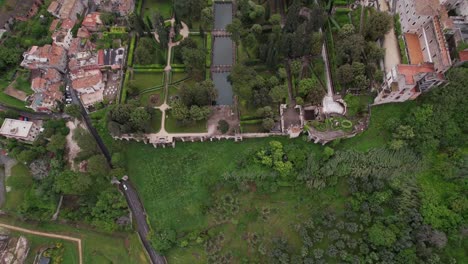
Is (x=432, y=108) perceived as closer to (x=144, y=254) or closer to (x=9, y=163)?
(x=144, y=254)

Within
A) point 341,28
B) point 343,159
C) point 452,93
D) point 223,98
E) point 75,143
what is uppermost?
point 341,28

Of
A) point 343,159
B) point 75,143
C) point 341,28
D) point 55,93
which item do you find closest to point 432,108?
point 343,159

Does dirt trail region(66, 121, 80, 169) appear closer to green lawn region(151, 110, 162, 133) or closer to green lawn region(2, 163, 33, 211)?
green lawn region(2, 163, 33, 211)

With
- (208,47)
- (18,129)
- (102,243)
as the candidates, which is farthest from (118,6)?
(102,243)

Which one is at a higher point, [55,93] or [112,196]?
[55,93]

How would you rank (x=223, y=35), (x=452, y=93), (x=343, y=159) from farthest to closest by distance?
(x=223, y=35) < (x=343, y=159) < (x=452, y=93)

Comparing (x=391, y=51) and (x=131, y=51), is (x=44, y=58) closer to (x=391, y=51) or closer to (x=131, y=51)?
(x=131, y=51)

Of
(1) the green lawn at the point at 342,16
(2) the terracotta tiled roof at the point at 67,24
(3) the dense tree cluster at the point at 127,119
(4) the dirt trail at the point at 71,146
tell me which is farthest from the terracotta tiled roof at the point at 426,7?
(2) the terracotta tiled roof at the point at 67,24
